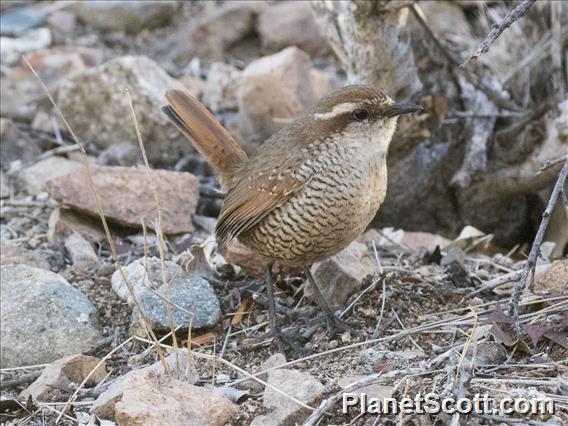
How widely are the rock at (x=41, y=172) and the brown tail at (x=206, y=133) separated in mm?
1444

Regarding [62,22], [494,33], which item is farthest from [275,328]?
[62,22]

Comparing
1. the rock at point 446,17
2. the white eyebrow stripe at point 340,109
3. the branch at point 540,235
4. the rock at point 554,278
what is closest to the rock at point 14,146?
the white eyebrow stripe at point 340,109

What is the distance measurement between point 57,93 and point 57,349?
305 cm

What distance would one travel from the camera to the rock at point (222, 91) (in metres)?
7.57

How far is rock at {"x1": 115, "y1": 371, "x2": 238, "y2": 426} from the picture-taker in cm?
360

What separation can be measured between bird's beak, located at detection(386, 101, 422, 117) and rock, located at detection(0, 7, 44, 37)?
529 cm

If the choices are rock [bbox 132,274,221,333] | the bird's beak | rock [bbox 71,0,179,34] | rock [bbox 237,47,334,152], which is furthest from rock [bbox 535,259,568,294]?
rock [bbox 71,0,179,34]

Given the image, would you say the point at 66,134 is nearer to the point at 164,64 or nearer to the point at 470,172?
the point at 164,64

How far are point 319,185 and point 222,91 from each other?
3.31 metres

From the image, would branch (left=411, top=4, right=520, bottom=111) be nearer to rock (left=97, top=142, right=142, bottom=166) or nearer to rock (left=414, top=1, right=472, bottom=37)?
rock (left=414, top=1, right=472, bottom=37)

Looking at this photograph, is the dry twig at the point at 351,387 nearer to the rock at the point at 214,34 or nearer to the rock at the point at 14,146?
the rock at the point at 14,146

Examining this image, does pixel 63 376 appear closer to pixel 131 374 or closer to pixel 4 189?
pixel 131 374

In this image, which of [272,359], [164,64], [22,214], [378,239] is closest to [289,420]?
[272,359]

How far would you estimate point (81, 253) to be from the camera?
5.54 metres
